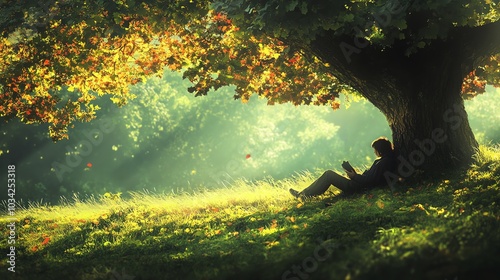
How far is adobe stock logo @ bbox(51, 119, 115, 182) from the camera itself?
104ft

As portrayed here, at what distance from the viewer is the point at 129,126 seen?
3095 cm

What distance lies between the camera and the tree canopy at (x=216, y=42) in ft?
26.9

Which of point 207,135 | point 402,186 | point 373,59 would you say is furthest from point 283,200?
point 207,135

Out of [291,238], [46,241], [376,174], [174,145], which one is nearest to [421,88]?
[376,174]

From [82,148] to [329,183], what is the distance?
2576cm

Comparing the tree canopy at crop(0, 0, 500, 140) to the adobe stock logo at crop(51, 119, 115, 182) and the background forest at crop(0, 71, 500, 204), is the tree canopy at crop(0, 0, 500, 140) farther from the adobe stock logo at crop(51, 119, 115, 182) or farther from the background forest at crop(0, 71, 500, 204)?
the adobe stock logo at crop(51, 119, 115, 182)

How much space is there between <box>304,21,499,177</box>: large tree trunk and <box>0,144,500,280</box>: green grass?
2.04 ft

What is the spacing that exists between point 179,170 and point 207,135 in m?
3.43

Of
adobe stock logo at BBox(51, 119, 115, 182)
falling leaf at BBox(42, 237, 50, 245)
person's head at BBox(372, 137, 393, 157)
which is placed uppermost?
adobe stock logo at BBox(51, 119, 115, 182)

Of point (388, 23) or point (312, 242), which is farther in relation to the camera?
point (388, 23)

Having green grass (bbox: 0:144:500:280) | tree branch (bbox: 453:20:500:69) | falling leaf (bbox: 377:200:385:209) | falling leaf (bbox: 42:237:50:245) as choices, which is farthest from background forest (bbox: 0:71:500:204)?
falling leaf (bbox: 377:200:385:209)

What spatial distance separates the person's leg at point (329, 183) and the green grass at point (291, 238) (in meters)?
0.25

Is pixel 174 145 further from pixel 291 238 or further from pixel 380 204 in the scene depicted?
pixel 291 238

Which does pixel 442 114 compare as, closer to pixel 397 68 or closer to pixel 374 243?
pixel 397 68
